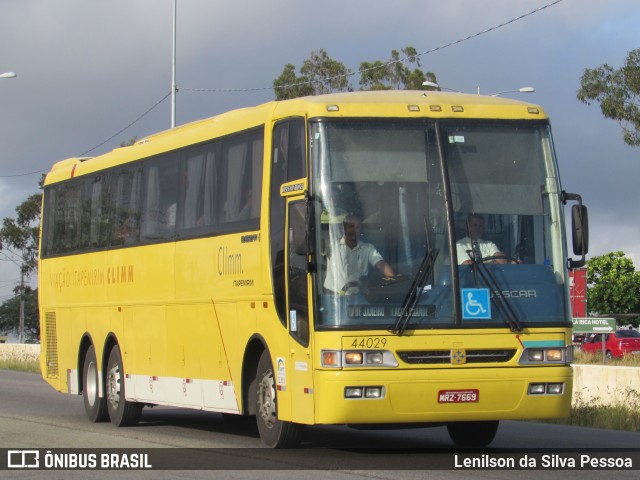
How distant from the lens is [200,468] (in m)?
12.3

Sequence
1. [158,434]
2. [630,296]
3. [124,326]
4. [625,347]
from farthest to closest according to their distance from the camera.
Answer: [630,296] → [625,347] → [124,326] → [158,434]

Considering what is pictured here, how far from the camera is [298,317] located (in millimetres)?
12953

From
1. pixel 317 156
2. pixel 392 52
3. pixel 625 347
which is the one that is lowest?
pixel 625 347

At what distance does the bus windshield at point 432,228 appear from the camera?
40.8 ft

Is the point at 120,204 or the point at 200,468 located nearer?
the point at 200,468

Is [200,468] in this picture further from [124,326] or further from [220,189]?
[124,326]

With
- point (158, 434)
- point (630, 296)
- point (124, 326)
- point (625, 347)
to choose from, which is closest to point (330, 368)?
point (158, 434)

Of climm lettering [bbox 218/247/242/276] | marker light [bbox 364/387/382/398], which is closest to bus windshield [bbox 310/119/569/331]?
marker light [bbox 364/387/382/398]

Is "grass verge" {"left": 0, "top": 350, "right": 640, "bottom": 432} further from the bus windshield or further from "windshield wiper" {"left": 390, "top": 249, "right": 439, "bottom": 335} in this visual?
"windshield wiper" {"left": 390, "top": 249, "right": 439, "bottom": 335}

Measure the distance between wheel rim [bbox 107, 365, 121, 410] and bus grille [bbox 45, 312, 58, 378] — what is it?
275cm

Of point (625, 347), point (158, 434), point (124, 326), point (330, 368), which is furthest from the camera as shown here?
point (625, 347)

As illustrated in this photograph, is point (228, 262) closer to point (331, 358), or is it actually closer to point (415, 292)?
point (331, 358)

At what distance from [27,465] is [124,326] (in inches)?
228

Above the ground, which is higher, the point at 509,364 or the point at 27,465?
the point at 509,364
